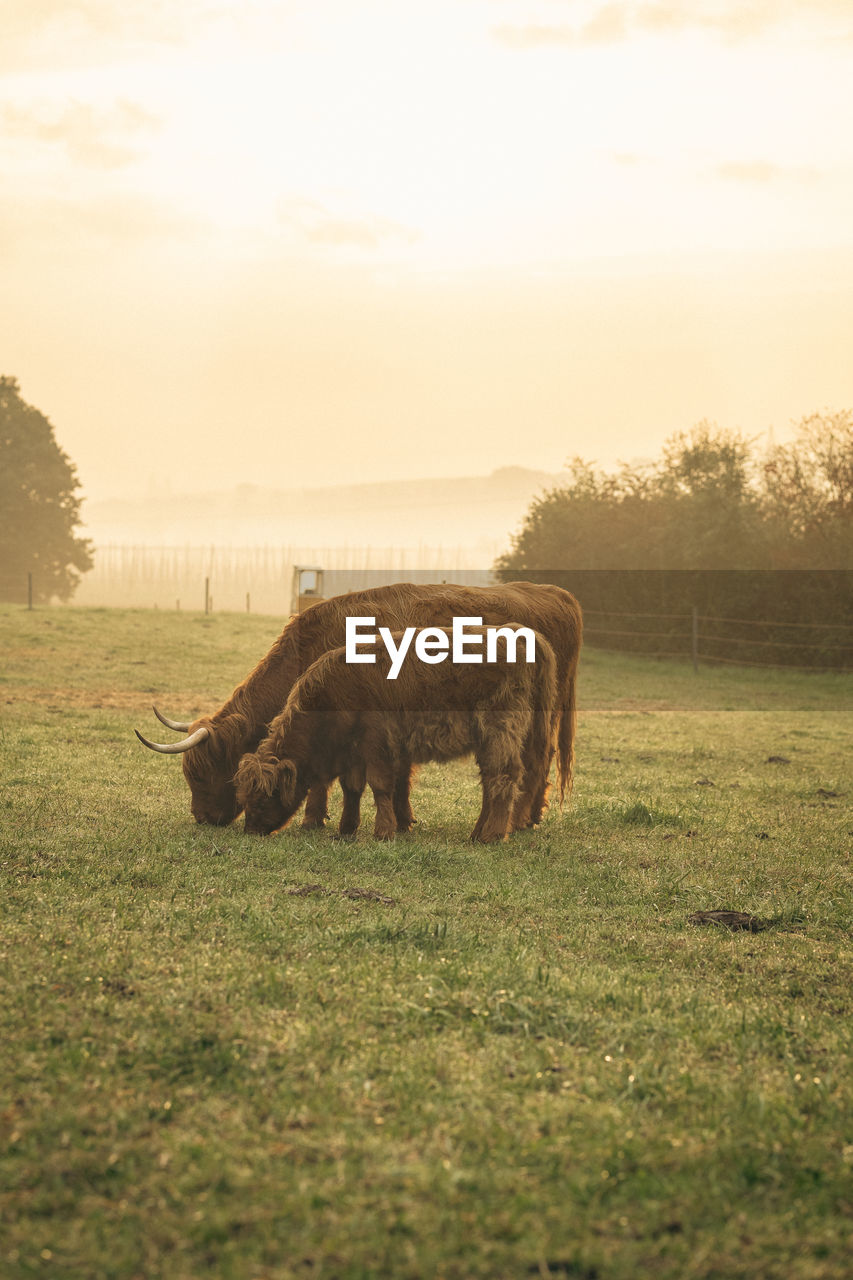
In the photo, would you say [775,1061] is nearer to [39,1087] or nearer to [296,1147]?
[296,1147]

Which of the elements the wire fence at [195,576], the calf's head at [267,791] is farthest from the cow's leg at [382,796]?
the wire fence at [195,576]

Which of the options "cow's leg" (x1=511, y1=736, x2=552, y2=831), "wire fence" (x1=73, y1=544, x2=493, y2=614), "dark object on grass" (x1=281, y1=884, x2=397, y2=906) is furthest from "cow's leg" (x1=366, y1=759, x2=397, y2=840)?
"wire fence" (x1=73, y1=544, x2=493, y2=614)

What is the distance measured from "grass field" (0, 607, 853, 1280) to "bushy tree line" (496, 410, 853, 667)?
61.2 feet

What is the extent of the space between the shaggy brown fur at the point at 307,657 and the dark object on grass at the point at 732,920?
2.59m

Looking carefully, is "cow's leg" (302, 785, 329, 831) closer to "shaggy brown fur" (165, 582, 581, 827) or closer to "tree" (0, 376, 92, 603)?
"shaggy brown fur" (165, 582, 581, 827)

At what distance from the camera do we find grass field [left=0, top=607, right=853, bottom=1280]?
8.45 ft

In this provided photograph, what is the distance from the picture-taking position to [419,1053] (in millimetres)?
3555

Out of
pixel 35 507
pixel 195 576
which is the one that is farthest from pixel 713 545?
pixel 195 576

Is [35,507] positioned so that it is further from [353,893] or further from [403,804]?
[353,893]

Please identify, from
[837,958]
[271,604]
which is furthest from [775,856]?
[271,604]

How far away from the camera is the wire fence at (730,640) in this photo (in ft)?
79.9

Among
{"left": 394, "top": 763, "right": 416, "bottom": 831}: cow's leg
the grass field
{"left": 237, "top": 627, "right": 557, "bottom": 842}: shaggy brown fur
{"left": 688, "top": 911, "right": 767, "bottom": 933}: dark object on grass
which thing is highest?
{"left": 237, "top": 627, "right": 557, "bottom": 842}: shaggy brown fur

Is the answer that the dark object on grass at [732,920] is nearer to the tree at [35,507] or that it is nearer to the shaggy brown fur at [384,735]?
the shaggy brown fur at [384,735]
